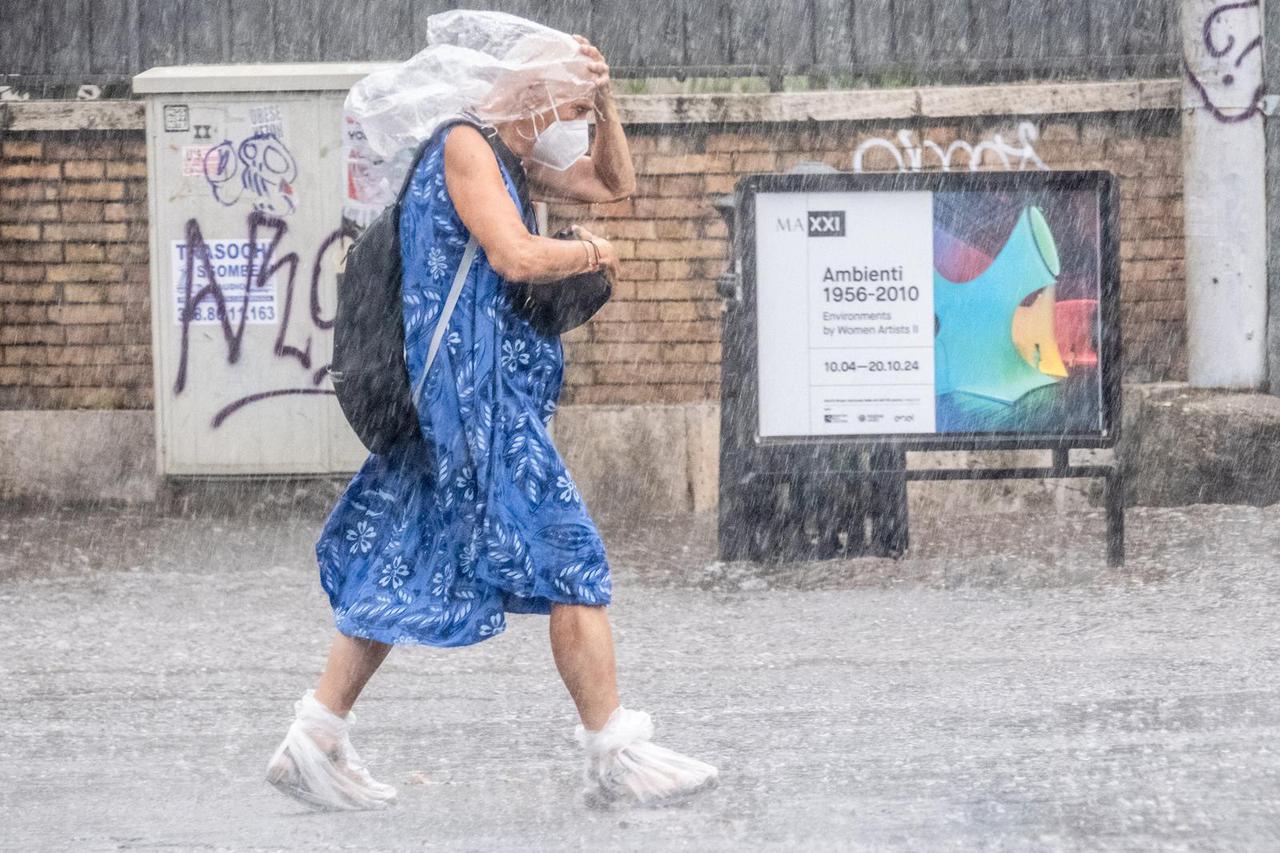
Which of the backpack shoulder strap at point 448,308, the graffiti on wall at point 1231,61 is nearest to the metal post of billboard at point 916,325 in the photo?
the graffiti on wall at point 1231,61

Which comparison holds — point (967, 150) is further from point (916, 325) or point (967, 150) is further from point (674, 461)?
point (916, 325)

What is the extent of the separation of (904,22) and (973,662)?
15.3ft

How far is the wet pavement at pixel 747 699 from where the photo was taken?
3879 mm

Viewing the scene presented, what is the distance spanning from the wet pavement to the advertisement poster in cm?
62

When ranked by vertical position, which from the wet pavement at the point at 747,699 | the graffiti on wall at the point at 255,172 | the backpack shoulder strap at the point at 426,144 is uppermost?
the graffiti on wall at the point at 255,172

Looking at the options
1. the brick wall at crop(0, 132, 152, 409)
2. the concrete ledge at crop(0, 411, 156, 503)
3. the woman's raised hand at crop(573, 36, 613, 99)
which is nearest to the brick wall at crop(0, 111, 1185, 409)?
the brick wall at crop(0, 132, 152, 409)

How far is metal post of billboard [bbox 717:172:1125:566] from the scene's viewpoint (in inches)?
288

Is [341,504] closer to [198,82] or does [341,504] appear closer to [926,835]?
[926,835]

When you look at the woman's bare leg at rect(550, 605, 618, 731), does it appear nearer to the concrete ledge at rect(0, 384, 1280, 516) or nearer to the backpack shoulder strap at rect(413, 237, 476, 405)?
the backpack shoulder strap at rect(413, 237, 476, 405)

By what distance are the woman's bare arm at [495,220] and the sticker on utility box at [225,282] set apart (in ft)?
17.5

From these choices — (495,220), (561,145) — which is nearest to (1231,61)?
(561,145)

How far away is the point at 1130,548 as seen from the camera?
766 centimetres

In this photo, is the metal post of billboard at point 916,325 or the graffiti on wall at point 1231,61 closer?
the metal post of billboard at point 916,325

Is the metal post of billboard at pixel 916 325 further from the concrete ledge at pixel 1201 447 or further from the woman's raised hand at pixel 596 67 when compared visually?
the woman's raised hand at pixel 596 67
